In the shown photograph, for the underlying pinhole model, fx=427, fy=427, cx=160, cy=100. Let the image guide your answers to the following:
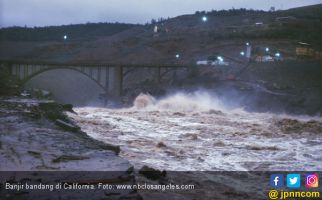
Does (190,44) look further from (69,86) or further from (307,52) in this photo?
(69,86)

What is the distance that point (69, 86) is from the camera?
82.0m

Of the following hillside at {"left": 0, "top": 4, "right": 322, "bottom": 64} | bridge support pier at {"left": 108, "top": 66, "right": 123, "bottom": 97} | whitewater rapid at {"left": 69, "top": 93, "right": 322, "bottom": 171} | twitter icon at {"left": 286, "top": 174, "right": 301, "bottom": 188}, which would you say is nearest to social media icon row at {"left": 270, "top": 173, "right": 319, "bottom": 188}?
twitter icon at {"left": 286, "top": 174, "right": 301, "bottom": 188}

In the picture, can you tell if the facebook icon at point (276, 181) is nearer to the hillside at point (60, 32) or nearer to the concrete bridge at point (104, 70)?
the concrete bridge at point (104, 70)

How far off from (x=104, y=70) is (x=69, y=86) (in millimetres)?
14929

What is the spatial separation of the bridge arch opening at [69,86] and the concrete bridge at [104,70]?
3.79 m

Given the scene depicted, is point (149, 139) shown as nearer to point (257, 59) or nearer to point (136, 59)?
point (257, 59)

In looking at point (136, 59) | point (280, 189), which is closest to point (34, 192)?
point (280, 189)

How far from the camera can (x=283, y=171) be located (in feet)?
52.6

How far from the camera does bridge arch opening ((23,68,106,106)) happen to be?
7632cm

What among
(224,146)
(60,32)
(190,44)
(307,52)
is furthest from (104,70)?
(60,32)

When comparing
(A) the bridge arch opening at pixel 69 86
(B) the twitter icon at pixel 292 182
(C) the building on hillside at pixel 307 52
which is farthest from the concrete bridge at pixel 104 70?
(B) the twitter icon at pixel 292 182

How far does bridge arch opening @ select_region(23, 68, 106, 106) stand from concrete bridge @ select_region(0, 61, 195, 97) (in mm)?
3792

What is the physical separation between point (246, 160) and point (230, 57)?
63291 millimetres

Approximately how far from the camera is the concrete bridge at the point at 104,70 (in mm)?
66750
